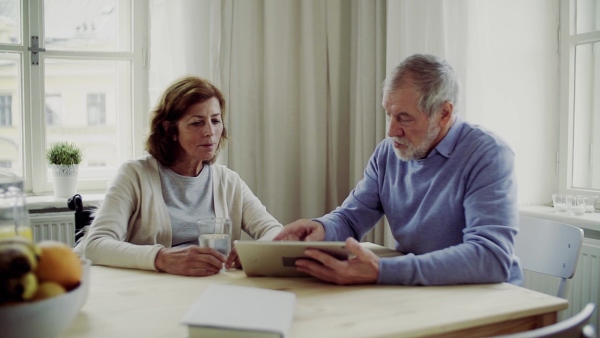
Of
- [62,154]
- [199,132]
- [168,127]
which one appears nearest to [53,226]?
[62,154]

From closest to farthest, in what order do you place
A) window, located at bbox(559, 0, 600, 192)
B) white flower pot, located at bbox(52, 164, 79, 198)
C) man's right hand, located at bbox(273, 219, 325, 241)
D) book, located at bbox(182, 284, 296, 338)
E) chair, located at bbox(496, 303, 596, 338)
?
1. chair, located at bbox(496, 303, 596, 338)
2. book, located at bbox(182, 284, 296, 338)
3. man's right hand, located at bbox(273, 219, 325, 241)
4. window, located at bbox(559, 0, 600, 192)
5. white flower pot, located at bbox(52, 164, 79, 198)

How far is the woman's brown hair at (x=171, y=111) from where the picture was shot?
2.02 m

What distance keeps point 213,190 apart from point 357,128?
1.16m

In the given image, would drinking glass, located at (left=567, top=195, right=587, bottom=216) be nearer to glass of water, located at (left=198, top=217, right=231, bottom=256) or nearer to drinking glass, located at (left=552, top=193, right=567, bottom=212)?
drinking glass, located at (left=552, top=193, right=567, bottom=212)

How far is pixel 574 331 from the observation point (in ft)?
2.83

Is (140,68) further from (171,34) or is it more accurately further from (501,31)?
(501,31)

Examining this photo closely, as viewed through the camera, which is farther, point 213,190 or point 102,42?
point 102,42

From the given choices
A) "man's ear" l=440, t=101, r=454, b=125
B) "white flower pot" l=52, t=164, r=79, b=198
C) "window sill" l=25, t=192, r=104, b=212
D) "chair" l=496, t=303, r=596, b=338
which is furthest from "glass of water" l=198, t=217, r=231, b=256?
"white flower pot" l=52, t=164, r=79, b=198

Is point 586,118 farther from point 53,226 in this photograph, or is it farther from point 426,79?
point 53,226

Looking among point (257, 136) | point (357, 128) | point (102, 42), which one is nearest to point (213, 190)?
point (257, 136)

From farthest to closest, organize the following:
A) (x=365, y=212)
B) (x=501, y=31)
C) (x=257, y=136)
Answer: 1. (x=257, y=136)
2. (x=501, y=31)
3. (x=365, y=212)

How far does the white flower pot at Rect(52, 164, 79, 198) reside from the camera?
8.90ft

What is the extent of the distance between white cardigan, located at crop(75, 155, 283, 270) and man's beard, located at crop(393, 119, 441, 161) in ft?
1.68

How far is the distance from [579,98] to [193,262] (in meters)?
2.02
